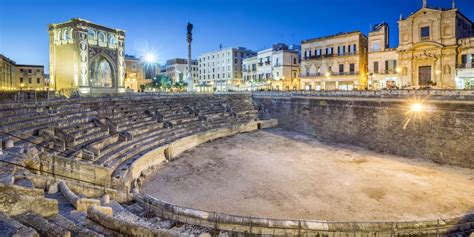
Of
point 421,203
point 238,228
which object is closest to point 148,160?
point 238,228

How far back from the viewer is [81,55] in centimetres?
3625

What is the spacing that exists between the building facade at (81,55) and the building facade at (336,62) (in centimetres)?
3074

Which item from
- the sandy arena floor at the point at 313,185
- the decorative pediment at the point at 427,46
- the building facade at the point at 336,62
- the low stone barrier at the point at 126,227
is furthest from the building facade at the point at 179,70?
the low stone barrier at the point at 126,227

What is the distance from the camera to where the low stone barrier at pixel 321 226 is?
836 centimetres

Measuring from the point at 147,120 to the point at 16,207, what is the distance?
55.6 ft

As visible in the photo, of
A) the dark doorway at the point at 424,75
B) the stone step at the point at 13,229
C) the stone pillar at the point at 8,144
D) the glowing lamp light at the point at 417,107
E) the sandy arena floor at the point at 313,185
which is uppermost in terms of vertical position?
the dark doorway at the point at 424,75

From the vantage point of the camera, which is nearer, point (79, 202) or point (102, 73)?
point (79, 202)

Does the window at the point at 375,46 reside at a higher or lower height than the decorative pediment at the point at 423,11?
lower

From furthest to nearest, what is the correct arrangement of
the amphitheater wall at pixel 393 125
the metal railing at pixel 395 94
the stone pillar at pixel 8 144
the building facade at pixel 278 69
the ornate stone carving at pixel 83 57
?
the building facade at pixel 278 69, the ornate stone carving at pixel 83 57, the metal railing at pixel 395 94, the amphitheater wall at pixel 393 125, the stone pillar at pixel 8 144

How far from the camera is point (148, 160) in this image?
56.8 feet

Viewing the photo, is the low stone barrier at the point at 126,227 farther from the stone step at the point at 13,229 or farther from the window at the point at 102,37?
the window at the point at 102,37

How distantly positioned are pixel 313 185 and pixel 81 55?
3328cm

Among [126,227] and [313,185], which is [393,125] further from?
[126,227]

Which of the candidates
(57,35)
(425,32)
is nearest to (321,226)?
(425,32)
